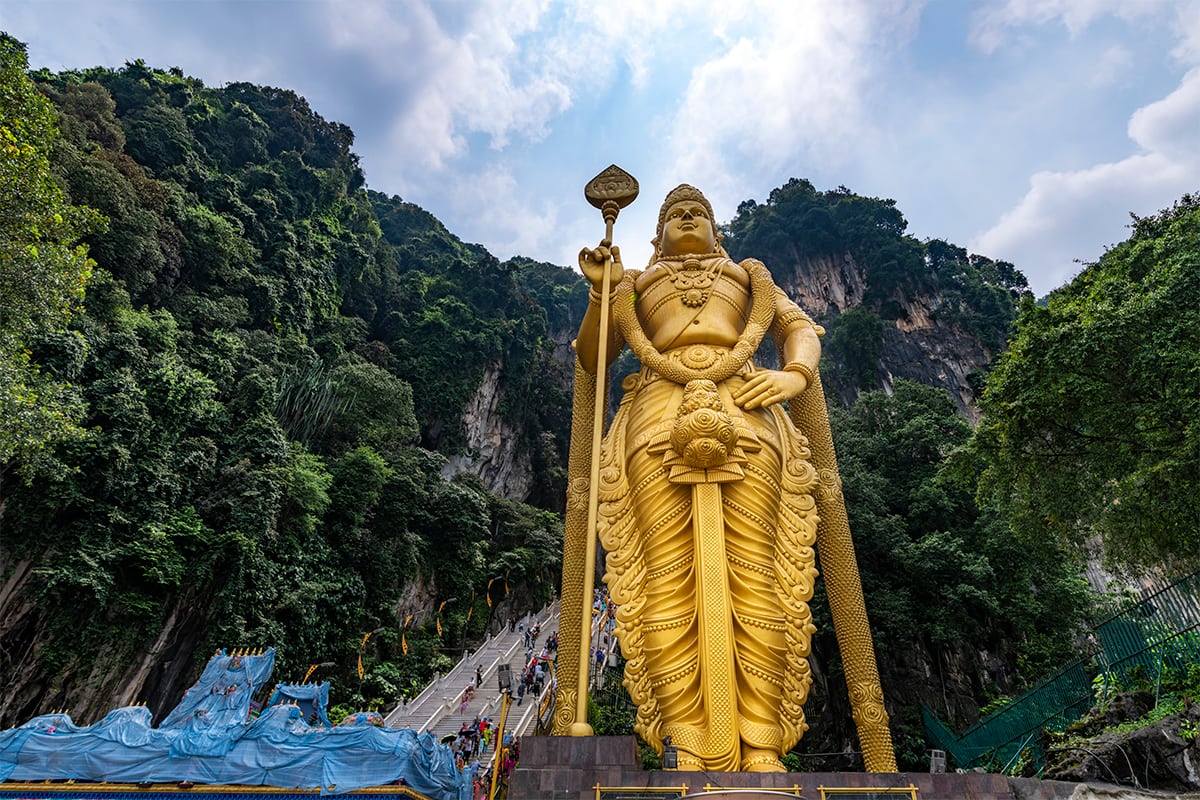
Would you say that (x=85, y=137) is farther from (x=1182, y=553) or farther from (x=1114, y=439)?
(x=1182, y=553)

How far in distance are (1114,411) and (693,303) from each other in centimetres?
532

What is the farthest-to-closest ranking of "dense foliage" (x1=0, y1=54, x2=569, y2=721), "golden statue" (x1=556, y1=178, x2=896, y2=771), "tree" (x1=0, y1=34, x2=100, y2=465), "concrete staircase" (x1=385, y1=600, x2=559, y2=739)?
"concrete staircase" (x1=385, y1=600, x2=559, y2=739) → "dense foliage" (x1=0, y1=54, x2=569, y2=721) → "tree" (x1=0, y1=34, x2=100, y2=465) → "golden statue" (x1=556, y1=178, x2=896, y2=771)

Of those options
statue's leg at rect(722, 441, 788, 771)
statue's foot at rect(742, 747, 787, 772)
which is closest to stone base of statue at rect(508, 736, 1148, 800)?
statue's foot at rect(742, 747, 787, 772)

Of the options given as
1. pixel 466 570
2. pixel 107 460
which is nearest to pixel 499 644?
pixel 466 570

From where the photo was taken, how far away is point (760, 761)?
12.5 ft

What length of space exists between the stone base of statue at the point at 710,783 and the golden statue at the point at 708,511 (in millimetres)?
255

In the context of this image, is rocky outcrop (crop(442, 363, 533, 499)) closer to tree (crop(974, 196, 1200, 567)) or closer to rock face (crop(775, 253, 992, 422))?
rock face (crop(775, 253, 992, 422))

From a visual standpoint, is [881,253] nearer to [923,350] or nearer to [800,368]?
[923,350]

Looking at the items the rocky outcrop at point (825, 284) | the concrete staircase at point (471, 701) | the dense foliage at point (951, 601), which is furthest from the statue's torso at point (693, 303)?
the rocky outcrop at point (825, 284)

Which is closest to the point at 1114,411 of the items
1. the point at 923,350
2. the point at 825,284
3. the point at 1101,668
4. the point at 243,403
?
the point at 1101,668

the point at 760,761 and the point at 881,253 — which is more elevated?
the point at 881,253

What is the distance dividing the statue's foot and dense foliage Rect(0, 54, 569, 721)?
975 cm

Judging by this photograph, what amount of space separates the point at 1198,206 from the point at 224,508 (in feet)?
53.7

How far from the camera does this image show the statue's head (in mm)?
6117
